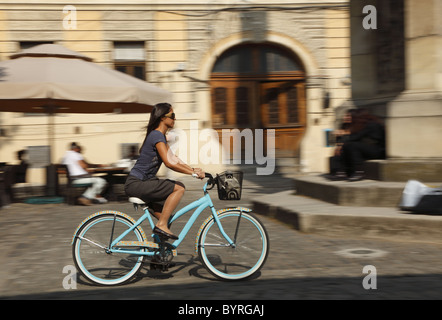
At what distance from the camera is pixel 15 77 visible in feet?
34.5

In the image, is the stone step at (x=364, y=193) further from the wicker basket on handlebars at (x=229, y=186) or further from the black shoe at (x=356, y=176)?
the wicker basket on handlebars at (x=229, y=186)

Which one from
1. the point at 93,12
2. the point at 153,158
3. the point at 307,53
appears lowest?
the point at 153,158

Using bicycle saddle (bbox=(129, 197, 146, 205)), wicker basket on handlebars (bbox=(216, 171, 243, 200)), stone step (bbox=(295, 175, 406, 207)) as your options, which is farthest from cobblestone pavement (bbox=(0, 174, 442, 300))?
stone step (bbox=(295, 175, 406, 207))

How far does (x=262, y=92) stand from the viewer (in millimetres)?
18375

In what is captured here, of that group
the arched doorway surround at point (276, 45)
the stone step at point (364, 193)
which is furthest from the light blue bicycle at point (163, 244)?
the arched doorway surround at point (276, 45)

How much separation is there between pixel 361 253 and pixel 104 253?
2754mm

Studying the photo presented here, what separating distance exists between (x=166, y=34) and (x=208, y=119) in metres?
2.71

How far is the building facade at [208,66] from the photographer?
16.7 meters

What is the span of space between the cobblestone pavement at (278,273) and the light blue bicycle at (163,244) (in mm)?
133

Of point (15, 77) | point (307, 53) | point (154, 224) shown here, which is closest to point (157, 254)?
point (154, 224)

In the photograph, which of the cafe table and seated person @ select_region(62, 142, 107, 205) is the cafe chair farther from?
the cafe table
